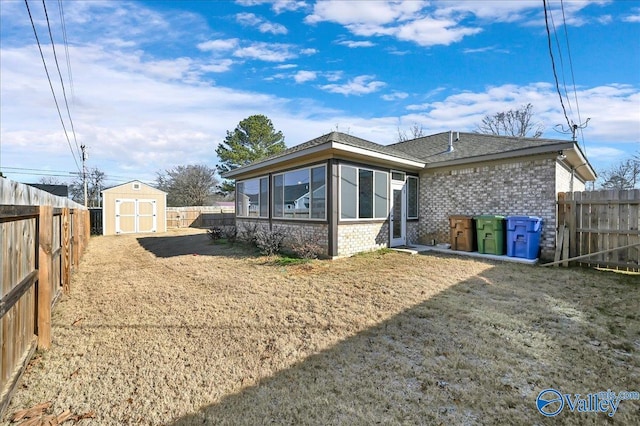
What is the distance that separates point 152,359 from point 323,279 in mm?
3511

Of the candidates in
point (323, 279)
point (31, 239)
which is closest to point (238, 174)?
point (323, 279)

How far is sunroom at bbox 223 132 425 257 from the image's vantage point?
8.09 metres

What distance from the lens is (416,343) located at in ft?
10.8

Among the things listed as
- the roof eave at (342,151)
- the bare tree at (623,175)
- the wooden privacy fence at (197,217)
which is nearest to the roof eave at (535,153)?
the roof eave at (342,151)

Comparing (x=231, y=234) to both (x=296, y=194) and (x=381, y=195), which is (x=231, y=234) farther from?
(x=381, y=195)

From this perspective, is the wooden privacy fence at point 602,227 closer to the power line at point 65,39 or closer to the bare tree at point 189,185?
the power line at point 65,39

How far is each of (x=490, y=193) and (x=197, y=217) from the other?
19691 millimetres

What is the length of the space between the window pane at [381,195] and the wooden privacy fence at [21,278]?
7498 mm

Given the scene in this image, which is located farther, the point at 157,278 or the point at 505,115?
the point at 505,115

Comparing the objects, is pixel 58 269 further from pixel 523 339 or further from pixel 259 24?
pixel 259 24

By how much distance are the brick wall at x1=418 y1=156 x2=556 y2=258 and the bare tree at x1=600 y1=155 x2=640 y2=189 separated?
1058 inches

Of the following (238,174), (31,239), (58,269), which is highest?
(238,174)

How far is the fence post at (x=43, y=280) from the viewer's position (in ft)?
10.1

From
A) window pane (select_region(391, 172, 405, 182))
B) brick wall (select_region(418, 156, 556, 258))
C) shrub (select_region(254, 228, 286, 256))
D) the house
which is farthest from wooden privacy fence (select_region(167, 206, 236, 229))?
brick wall (select_region(418, 156, 556, 258))
